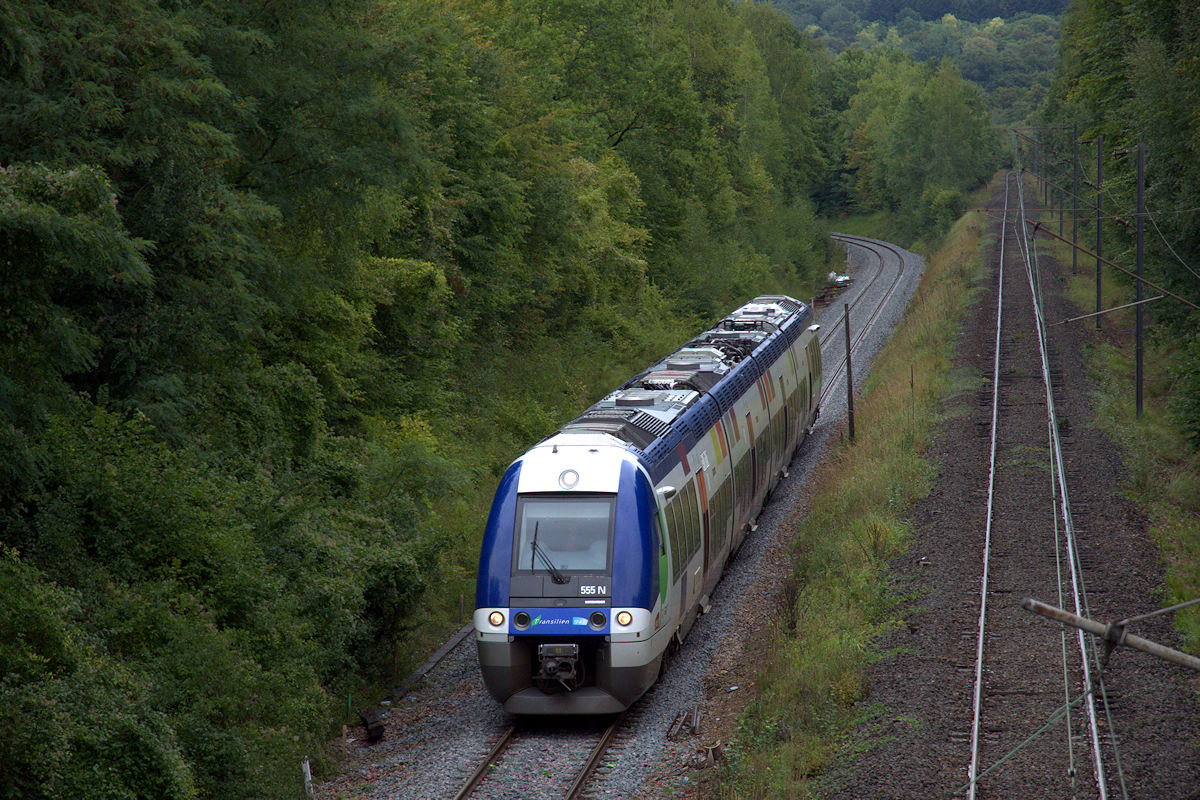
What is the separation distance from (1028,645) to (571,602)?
20.3 feet

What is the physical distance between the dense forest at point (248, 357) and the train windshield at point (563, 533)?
2201 millimetres

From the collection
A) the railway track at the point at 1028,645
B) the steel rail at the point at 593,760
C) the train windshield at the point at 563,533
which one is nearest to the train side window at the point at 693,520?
the train windshield at the point at 563,533

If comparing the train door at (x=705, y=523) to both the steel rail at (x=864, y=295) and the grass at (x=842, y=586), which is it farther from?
the steel rail at (x=864, y=295)

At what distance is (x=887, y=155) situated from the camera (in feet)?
308

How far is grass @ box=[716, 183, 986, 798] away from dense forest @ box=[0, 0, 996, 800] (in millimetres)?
4989

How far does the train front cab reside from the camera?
43.2 ft

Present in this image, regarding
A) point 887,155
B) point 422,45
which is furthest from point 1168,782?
point 887,155

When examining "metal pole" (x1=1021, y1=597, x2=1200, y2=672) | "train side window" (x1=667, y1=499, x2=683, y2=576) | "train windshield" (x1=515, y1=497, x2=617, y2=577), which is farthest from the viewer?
"train side window" (x1=667, y1=499, x2=683, y2=576)

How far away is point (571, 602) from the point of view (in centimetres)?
1322

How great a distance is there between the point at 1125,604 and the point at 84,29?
607 inches

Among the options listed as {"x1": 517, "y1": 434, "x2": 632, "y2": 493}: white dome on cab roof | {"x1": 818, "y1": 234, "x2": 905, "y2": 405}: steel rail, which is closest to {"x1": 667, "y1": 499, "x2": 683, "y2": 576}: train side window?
{"x1": 517, "y1": 434, "x2": 632, "y2": 493}: white dome on cab roof

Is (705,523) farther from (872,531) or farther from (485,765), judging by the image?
(485,765)

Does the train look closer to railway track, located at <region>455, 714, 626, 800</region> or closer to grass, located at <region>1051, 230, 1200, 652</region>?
railway track, located at <region>455, 714, 626, 800</region>

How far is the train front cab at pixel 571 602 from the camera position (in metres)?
13.2
